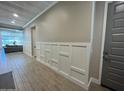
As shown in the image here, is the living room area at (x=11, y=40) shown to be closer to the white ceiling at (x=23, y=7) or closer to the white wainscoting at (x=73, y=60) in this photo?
the white ceiling at (x=23, y=7)

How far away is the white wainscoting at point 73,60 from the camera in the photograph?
1929mm

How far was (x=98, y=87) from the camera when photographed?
6.75ft

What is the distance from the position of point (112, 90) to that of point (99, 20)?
1910mm

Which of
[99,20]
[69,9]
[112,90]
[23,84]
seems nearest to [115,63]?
[112,90]

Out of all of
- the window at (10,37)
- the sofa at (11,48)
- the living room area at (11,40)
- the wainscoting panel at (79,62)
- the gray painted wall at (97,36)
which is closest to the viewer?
the wainscoting panel at (79,62)

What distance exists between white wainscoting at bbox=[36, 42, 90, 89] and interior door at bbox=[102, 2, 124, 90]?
0.60 metres

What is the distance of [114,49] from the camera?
186cm

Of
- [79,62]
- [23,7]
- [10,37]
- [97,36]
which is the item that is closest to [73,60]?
[79,62]

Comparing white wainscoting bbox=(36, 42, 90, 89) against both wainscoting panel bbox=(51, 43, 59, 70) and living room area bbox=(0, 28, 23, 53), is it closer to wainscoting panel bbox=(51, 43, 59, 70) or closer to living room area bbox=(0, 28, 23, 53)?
wainscoting panel bbox=(51, 43, 59, 70)

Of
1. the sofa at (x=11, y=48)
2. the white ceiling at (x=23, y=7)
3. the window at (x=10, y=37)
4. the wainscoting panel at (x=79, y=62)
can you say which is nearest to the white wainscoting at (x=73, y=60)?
the wainscoting panel at (x=79, y=62)

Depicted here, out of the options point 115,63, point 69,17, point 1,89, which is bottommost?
point 1,89

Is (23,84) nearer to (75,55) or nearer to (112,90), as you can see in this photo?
(75,55)

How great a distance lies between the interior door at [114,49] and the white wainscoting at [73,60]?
60 centimetres

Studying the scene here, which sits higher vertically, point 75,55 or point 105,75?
point 75,55
